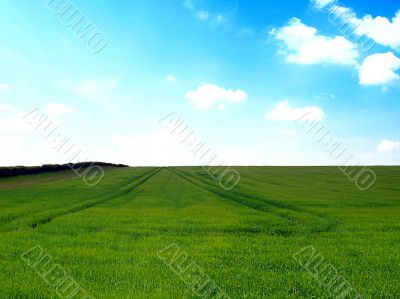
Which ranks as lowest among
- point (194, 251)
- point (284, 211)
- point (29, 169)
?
point (194, 251)

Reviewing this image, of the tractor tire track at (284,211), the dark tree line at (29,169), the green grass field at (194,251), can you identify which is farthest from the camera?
the dark tree line at (29,169)

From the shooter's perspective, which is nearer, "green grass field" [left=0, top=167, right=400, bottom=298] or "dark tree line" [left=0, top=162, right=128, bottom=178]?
"green grass field" [left=0, top=167, right=400, bottom=298]

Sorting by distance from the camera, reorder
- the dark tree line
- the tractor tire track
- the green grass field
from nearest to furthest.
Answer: the green grass field < the tractor tire track < the dark tree line

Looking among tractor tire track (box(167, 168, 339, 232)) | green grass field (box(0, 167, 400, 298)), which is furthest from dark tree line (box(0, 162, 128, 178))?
green grass field (box(0, 167, 400, 298))

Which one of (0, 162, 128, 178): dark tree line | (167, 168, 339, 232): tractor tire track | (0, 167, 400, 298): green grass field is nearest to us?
(0, 167, 400, 298): green grass field

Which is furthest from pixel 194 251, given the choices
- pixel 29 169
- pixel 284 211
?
pixel 29 169

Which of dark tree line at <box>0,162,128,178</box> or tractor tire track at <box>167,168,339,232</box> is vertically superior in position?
dark tree line at <box>0,162,128,178</box>

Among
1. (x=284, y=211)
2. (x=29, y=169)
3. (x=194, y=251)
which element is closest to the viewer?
(x=194, y=251)

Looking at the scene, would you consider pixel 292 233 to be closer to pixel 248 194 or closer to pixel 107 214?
pixel 107 214

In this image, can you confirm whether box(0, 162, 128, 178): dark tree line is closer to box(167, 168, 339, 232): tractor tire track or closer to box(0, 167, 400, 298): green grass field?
box(167, 168, 339, 232): tractor tire track

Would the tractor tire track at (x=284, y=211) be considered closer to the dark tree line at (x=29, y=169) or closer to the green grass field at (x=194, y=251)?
the green grass field at (x=194, y=251)

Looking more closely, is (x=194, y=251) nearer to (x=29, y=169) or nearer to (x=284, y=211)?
(x=284, y=211)

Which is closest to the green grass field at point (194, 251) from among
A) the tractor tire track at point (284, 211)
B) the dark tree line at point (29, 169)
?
the tractor tire track at point (284, 211)

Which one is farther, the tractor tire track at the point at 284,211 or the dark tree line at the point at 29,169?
the dark tree line at the point at 29,169
